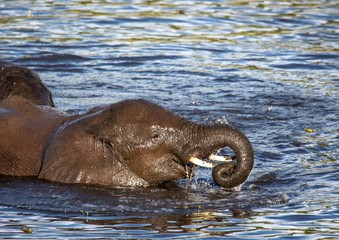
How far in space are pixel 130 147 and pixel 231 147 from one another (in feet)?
3.24

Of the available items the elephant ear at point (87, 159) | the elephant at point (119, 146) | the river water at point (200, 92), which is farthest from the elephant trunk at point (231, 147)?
the elephant ear at point (87, 159)

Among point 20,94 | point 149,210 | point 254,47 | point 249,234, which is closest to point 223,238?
point 249,234

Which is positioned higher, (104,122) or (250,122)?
(104,122)

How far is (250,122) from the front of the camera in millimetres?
12617

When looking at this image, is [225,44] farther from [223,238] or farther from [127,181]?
[223,238]

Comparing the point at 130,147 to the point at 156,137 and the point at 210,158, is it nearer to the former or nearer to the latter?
the point at 156,137

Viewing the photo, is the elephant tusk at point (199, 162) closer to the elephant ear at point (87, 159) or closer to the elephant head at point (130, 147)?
the elephant head at point (130, 147)

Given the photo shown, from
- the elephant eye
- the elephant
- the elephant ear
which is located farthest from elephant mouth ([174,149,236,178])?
the elephant ear

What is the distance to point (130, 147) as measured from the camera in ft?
31.4

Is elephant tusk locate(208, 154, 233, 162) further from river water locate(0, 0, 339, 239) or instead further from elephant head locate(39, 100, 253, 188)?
river water locate(0, 0, 339, 239)

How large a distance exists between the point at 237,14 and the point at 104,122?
35.3 ft

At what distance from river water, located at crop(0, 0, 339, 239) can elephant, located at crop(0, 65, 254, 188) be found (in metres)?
0.17

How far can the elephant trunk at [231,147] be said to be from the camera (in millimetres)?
9133

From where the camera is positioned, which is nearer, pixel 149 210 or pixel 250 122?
pixel 149 210
